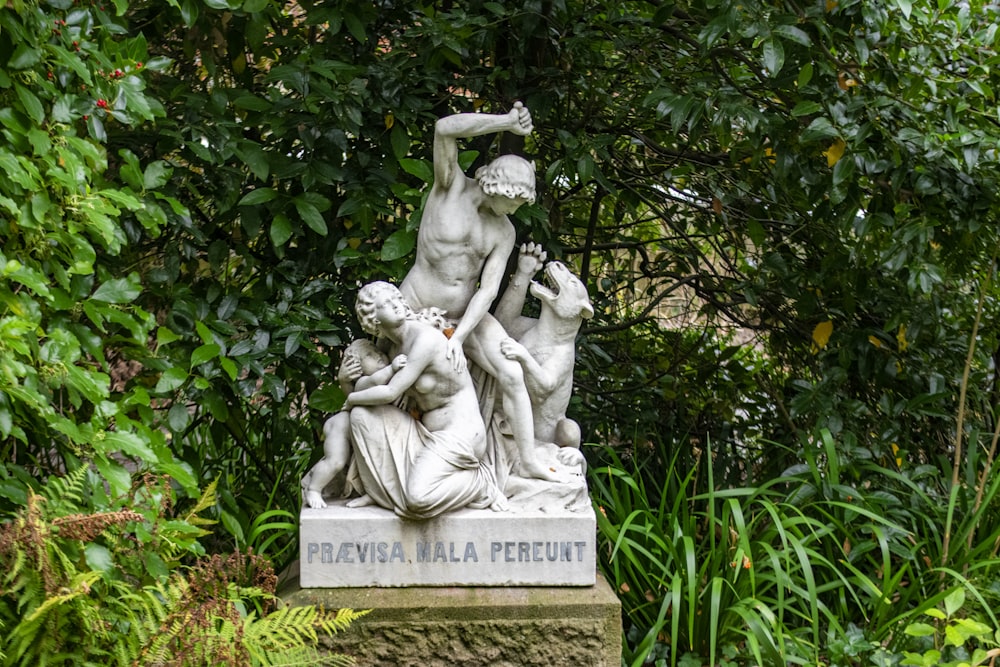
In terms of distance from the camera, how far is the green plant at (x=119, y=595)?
3.15 m

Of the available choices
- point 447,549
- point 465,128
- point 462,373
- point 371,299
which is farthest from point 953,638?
point 465,128

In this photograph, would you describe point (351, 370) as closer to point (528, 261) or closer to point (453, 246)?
point (453, 246)

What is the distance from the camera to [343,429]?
162 inches

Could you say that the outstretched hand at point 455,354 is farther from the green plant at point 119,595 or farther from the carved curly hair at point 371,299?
the green plant at point 119,595

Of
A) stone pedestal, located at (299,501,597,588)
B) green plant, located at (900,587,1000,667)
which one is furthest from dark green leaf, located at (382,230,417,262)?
green plant, located at (900,587,1000,667)

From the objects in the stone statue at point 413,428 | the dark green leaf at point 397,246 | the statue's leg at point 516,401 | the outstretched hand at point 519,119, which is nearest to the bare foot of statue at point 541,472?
the statue's leg at point 516,401

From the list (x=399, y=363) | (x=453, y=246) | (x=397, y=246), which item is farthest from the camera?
(x=397, y=246)

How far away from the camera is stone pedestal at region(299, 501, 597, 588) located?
3967 mm

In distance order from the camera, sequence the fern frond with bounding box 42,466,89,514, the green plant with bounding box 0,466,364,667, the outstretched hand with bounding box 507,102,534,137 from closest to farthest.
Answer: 1. the green plant with bounding box 0,466,364,667
2. the fern frond with bounding box 42,466,89,514
3. the outstretched hand with bounding box 507,102,534,137

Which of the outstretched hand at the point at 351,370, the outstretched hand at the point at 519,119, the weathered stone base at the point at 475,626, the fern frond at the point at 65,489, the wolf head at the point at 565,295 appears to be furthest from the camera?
the wolf head at the point at 565,295

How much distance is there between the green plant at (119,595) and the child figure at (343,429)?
16.5 inches

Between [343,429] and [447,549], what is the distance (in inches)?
22.5

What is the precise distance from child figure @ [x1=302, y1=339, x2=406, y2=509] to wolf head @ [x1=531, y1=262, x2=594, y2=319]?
0.65m

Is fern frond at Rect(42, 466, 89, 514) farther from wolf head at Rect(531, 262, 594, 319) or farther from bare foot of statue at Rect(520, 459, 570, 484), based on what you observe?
wolf head at Rect(531, 262, 594, 319)
